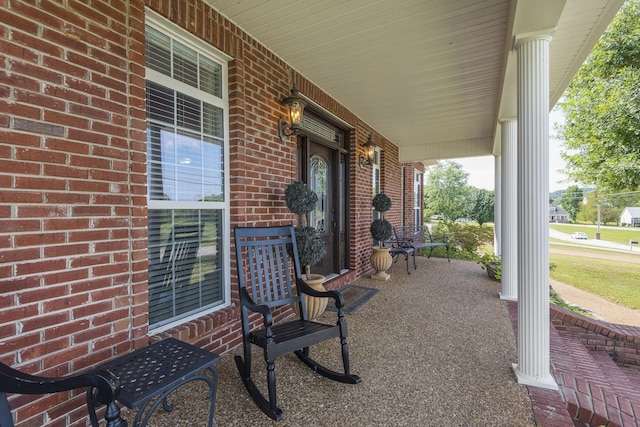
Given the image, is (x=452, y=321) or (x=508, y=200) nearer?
(x=452, y=321)

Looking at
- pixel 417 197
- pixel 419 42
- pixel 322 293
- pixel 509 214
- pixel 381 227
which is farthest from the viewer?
pixel 417 197

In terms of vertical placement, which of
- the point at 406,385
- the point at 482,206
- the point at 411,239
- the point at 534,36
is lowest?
the point at 406,385

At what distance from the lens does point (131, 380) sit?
1261 mm

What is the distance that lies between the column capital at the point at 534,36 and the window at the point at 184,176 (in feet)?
7.24

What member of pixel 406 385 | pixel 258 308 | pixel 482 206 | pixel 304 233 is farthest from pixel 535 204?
pixel 482 206

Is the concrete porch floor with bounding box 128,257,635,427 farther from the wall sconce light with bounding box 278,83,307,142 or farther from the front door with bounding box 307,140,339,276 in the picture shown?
the wall sconce light with bounding box 278,83,307,142

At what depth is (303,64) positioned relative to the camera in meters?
3.04

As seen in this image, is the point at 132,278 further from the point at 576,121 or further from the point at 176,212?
the point at 576,121

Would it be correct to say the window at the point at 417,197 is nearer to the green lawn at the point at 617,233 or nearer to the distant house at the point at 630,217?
the distant house at the point at 630,217

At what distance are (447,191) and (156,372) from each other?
16.1 meters

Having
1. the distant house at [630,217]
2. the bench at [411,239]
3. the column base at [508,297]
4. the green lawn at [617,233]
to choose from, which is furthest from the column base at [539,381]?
the green lawn at [617,233]

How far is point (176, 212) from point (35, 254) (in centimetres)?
84

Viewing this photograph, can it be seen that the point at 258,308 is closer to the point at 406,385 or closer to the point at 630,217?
the point at 406,385

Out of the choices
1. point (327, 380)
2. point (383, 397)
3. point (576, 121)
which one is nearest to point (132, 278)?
point (327, 380)
